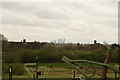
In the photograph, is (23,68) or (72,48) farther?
(72,48)

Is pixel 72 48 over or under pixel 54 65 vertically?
over

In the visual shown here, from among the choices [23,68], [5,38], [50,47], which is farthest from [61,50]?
[5,38]

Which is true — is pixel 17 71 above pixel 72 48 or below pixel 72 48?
below

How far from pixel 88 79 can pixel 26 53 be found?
9022 millimetres

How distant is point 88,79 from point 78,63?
0.22ft

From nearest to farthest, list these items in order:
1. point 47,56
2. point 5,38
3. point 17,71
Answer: point 5,38, point 17,71, point 47,56

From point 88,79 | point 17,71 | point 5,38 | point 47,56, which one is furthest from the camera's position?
point 47,56

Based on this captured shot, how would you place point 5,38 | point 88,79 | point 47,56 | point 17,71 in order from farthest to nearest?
point 47,56, point 17,71, point 5,38, point 88,79

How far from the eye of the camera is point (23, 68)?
24.0 feet

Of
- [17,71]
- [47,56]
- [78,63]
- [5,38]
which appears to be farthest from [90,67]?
[47,56]

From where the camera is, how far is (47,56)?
9555mm

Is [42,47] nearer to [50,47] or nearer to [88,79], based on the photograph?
[50,47]

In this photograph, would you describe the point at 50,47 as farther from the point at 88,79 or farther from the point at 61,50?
the point at 88,79

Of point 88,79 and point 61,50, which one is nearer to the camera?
point 88,79
